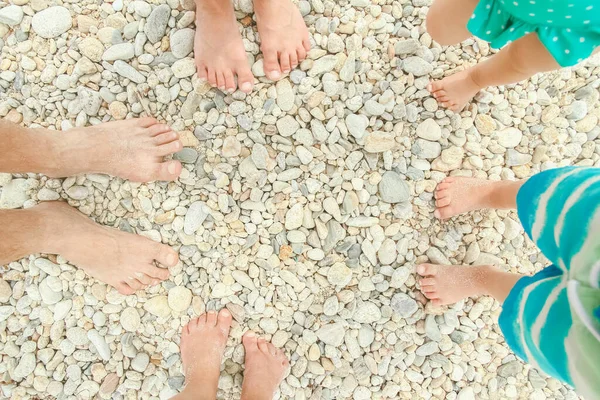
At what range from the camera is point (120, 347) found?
4.67 feet

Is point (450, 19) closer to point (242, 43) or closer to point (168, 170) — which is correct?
point (242, 43)

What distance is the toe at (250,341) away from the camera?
4.66 feet

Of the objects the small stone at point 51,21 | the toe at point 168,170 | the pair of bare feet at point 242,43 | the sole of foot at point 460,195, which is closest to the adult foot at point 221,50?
the pair of bare feet at point 242,43

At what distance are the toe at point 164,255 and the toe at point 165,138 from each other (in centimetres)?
30

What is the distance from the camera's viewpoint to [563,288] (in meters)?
0.84

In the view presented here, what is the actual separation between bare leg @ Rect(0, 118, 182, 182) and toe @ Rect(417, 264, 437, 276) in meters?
0.76

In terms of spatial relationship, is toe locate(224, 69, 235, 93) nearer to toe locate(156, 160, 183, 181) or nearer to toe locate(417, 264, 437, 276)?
toe locate(156, 160, 183, 181)

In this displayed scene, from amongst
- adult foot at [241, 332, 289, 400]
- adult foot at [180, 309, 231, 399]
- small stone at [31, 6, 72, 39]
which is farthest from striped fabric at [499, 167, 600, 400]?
small stone at [31, 6, 72, 39]

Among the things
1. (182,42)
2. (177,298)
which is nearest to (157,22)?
(182,42)

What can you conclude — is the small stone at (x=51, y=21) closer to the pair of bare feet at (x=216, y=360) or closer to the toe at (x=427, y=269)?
the pair of bare feet at (x=216, y=360)

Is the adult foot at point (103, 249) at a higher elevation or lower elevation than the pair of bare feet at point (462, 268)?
lower

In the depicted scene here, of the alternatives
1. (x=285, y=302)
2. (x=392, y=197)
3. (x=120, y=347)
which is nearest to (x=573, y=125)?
(x=392, y=197)

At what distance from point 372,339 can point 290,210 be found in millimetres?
455

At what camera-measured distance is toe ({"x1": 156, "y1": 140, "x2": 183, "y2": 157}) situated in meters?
1.35
